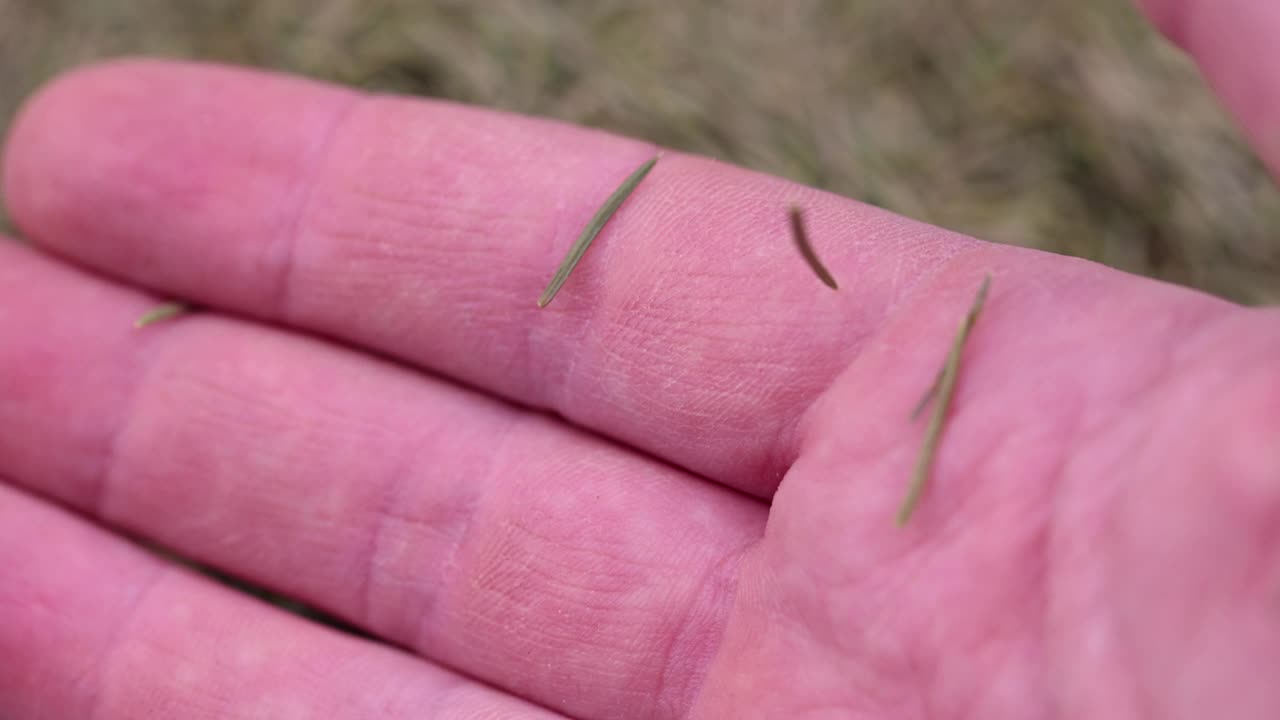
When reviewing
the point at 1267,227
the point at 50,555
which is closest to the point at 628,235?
the point at 50,555

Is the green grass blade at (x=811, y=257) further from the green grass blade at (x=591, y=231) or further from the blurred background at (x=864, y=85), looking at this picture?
the blurred background at (x=864, y=85)

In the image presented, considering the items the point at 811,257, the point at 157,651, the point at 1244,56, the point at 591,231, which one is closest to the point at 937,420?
the point at 811,257

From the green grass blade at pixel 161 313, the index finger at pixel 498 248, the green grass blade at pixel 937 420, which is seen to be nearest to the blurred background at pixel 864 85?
the index finger at pixel 498 248

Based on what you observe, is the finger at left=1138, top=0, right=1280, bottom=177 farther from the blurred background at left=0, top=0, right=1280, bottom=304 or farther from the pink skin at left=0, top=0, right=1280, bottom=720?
the blurred background at left=0, top=0, right=1280, bottom=304

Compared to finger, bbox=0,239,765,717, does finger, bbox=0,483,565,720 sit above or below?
below

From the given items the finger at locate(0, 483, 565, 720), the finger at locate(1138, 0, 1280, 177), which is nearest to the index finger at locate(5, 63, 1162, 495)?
the finger at locate(1138, 0, 1280, 177)

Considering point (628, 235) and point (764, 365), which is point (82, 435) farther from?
point (764, 365)
